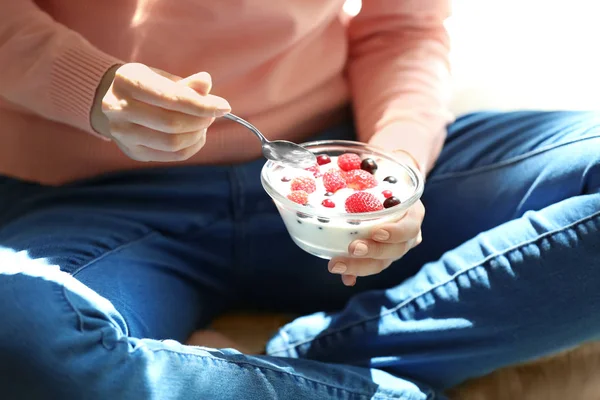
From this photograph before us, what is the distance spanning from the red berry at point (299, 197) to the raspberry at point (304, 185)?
0.01 m

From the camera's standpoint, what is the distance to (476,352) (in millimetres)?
723

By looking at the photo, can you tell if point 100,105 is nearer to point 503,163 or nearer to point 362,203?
point 362,203

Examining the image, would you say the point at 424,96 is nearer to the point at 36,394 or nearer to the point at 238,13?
the point at 238,13

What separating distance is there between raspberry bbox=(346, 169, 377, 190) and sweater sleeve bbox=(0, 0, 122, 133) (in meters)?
0.27

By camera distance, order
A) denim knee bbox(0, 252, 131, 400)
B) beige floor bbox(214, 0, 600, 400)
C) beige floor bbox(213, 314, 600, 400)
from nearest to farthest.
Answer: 1. denim knee bbox(0, 252, 131, 400)
2. beige floor bbox(213, 314, 600, 400)
3. beige floor bbox(214, 0, 600, 400)

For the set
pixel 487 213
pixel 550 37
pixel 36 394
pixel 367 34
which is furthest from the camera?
pixel 550 37

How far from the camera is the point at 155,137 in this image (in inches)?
23.8

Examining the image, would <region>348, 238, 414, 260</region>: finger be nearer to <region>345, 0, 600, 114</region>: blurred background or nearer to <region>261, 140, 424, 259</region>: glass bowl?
<region>261, 140, 424, 259</region>: glass bowl

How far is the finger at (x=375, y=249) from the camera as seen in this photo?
0.63m

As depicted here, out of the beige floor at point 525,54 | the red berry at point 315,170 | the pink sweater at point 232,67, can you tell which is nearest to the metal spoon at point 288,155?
the red berry at point 315,170

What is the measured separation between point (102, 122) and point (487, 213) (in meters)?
0.45

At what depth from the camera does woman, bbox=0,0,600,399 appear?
599 millimetres

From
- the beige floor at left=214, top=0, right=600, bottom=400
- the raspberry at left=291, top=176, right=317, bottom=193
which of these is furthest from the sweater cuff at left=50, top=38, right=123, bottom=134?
the beige floor at left=214, top=0, right=600, bottom=400

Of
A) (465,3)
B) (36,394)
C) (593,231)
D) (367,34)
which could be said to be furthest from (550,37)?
(36,394)
